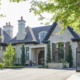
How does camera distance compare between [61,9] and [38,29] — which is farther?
[38,29]

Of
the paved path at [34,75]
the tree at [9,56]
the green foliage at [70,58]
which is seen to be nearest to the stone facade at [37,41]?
the green foliage at [70,58]

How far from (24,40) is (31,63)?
15.9 feet

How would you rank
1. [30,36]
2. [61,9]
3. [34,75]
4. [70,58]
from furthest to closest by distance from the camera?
[30,36] → [70,58] → [34,75] → [61,9]

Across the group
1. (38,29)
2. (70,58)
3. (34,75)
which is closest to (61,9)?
(34,75)

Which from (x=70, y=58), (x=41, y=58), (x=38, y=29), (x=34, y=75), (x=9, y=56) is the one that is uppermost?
(x=38, y=29)

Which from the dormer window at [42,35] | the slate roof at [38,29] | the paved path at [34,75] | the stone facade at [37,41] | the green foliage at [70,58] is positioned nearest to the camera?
the paved path at [34,75]

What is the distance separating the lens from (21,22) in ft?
159

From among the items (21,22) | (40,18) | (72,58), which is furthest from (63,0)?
(21,22)

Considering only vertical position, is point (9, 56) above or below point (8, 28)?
below

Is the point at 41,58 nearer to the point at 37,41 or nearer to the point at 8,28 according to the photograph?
the point at 37,41

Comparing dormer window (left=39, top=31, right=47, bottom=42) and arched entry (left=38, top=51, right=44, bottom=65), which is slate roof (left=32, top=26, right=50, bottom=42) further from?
arched entry (left=38, top=51, right=44, bottom=65)

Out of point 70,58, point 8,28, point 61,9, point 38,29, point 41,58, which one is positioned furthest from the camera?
point 8,28

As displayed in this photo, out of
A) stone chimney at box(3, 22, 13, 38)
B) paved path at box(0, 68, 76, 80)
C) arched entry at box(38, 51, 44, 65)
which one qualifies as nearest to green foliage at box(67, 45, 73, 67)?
arched entry at box(38, 51, 44, 65)

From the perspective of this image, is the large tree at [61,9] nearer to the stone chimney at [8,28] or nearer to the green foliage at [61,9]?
the green foliage at [61,9]
